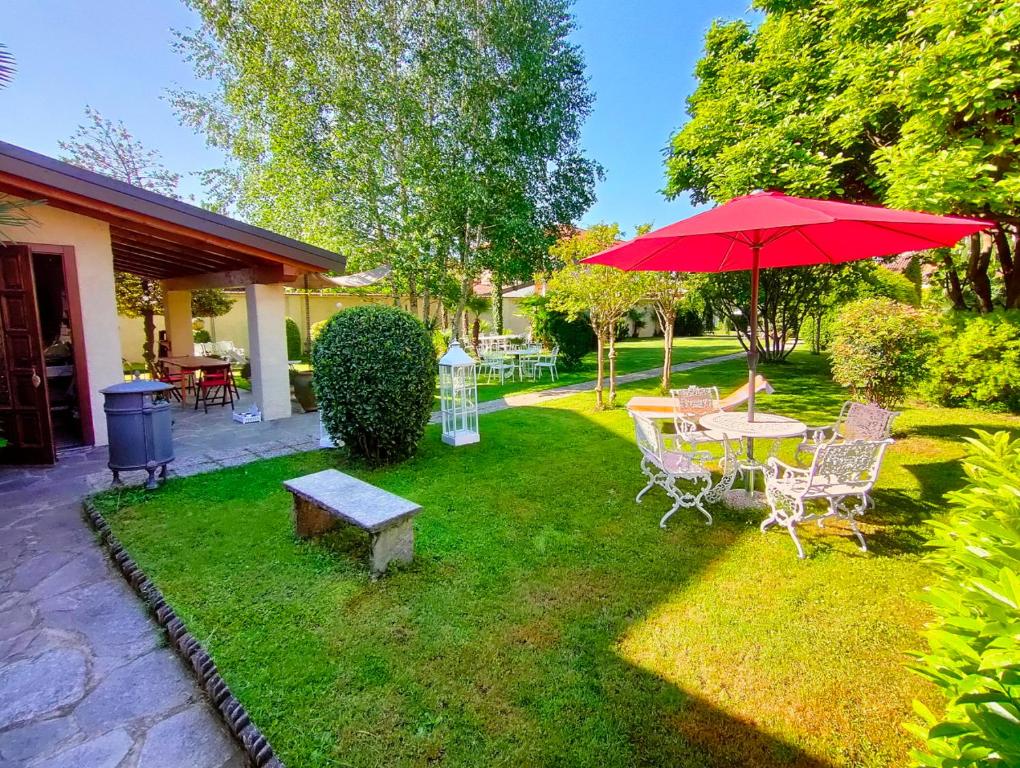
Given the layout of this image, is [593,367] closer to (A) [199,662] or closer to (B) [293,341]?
(B) [293,341]

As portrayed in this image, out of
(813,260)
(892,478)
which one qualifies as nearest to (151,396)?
(813,260)

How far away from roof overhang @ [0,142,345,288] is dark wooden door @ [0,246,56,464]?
95 centimetres

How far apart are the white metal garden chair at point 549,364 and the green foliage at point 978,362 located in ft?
25.7

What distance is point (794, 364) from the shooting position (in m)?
15.6

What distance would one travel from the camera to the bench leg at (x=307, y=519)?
13.9 ft

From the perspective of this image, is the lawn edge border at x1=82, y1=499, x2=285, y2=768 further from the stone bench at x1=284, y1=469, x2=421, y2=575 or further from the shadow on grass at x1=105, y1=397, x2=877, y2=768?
the stone bench at x1=284, y1=469, x2=421, y2=575

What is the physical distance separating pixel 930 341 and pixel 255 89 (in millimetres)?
15464

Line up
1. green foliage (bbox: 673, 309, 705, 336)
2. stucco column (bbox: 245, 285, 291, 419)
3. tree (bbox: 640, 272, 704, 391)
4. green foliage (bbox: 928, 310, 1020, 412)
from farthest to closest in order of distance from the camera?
green foliage (bbox: 673, 309, 705, 336) → tree (bbox: 640, 272, 704, 391) → stucco column (bbox: 245, 285, 291, 419) → green foliage (bbox: 928, 310, 1020, 412)

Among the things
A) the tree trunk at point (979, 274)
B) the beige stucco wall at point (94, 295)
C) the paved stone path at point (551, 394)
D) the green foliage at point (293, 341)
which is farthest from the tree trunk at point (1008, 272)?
the green foliage at point (293, 341)

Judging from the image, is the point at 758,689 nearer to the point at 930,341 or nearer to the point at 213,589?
the point at 213,589

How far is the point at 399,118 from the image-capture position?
40.7 ft

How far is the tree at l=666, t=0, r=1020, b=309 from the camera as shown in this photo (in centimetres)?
634

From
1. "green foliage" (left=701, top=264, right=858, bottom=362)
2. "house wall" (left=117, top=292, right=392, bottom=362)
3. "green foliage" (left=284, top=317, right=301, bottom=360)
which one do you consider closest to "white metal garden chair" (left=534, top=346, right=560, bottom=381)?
"green foliage" (left=701, top=264, right=858, bottom=362)

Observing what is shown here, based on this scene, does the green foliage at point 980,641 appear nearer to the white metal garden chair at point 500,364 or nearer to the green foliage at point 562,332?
the white metal garden chair at point 500,364
